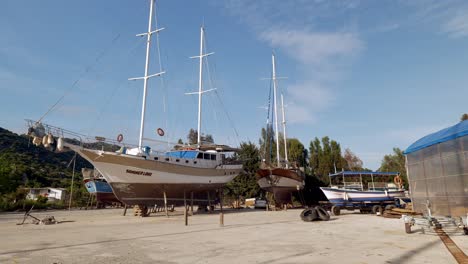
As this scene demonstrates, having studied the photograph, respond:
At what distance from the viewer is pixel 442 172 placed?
46.7ft

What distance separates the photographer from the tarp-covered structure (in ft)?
42.6

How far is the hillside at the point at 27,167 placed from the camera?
40.4m

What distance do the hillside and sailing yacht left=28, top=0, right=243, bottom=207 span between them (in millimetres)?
28019

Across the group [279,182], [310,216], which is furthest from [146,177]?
[279,182]

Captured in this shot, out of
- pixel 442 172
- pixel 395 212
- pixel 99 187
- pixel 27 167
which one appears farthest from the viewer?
pixel 27 167

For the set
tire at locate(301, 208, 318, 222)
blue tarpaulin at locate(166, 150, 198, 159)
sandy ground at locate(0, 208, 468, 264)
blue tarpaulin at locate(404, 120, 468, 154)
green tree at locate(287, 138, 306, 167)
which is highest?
green tree at locate(287, 138, 306, 167)

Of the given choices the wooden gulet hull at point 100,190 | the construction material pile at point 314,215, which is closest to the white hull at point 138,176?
the construction material pile at point 314,215

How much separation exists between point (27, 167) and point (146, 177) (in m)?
59.0

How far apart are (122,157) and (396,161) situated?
55.3 meters

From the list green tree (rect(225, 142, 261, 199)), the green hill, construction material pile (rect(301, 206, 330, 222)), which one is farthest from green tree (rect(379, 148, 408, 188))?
the green hill

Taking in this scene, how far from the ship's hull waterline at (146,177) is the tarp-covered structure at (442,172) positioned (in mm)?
15968

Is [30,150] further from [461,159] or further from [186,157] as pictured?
[461,159]

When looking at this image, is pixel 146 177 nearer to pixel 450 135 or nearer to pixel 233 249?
pixel 233 249

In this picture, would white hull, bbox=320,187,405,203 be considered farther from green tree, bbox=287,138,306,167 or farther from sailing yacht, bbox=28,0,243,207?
green tree, bbox=287,138,306,167
